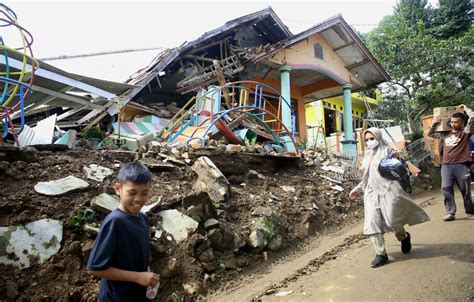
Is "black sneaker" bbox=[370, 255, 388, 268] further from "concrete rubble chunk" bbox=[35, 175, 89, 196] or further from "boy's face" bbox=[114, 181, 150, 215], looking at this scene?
"concrete rubble chunk" bbox=[35, 175, 89, 196]

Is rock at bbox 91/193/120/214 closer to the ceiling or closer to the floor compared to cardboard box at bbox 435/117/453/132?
closer to the floor

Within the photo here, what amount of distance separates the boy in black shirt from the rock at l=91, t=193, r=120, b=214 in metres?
2.14

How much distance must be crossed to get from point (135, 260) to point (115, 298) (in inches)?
8.3

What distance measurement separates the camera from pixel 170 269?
140 inches

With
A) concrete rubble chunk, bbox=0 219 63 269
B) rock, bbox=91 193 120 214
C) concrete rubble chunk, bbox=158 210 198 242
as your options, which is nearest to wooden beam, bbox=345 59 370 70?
concrete rubble chunk, bbox=158 210 198 242

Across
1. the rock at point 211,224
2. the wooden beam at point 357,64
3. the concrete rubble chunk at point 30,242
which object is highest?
the wooden beam at point 357,64

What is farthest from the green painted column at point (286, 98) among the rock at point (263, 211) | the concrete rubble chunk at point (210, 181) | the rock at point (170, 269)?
the rock at point (170, 269)

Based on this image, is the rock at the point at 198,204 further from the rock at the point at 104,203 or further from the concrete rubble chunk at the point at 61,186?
the concrete rubble chunk at the point at 61,186

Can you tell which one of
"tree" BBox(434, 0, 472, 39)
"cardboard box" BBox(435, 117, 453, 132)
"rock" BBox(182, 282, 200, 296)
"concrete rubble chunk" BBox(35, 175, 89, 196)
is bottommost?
"rock" BBox(182, 282, 200, 296)

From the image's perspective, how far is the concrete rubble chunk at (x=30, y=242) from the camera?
3193mm

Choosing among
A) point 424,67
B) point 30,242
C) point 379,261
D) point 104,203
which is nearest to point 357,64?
point 424,67

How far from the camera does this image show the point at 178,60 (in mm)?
10344

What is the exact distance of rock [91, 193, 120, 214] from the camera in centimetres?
383

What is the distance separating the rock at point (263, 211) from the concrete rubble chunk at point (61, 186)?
2384 millimetres
